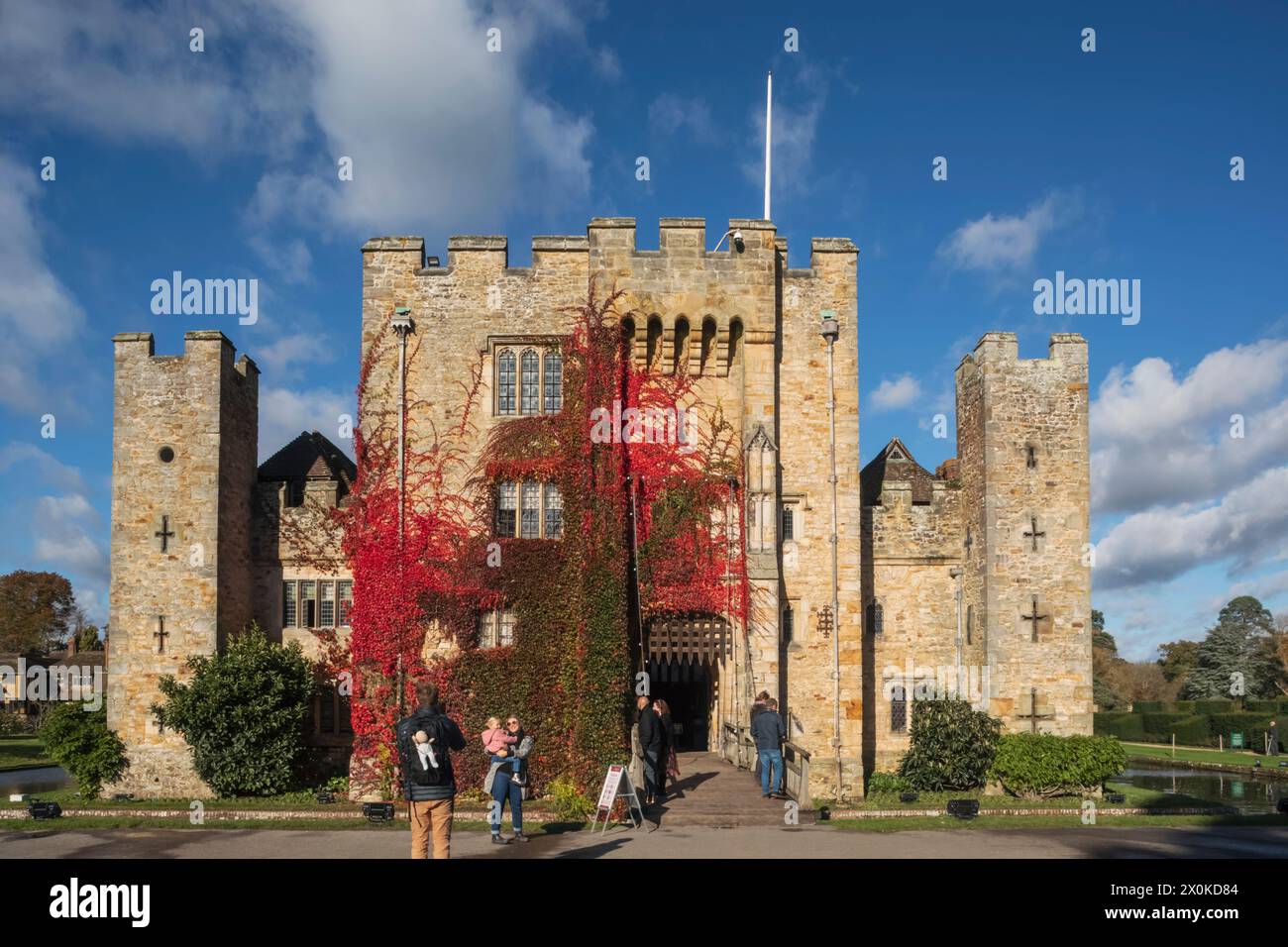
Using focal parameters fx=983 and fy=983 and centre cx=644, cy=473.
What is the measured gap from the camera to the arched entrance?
2322cm

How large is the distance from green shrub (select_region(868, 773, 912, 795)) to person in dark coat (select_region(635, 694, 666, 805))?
839 centimetres

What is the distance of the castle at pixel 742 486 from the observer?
23.8 m

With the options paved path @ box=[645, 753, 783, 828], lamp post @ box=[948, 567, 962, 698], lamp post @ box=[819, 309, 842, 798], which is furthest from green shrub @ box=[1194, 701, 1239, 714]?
paved path @ box=[645, 753, 783, 828]

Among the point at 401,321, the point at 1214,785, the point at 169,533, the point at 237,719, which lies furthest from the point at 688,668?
the point at 1214,785

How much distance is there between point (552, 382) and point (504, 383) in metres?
1.19

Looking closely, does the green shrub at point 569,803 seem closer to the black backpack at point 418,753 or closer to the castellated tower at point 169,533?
the black backpack at point 418,753

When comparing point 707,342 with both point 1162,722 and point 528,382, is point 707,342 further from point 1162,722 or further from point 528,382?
point 1162,722

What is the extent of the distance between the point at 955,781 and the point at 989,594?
15.4 feet

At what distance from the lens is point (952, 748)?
24156 mm

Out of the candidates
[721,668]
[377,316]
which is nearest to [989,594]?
[721,668]

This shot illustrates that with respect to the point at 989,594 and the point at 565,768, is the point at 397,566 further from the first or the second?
the point at 989,594

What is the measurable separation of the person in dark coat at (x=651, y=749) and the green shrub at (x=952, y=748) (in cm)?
894

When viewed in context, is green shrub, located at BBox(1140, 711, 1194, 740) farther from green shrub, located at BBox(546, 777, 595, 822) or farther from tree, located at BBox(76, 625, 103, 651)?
tree, located at BBox(76, 625, 103, 651)

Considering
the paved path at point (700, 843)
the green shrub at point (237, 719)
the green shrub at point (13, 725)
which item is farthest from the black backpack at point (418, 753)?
the green shrub at point (13, 725)
